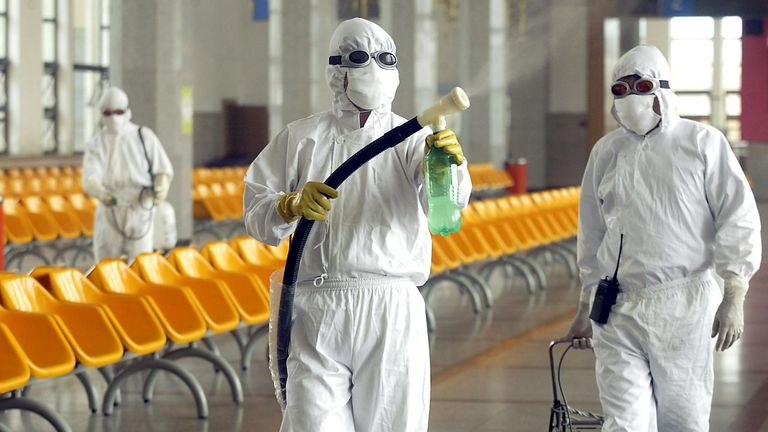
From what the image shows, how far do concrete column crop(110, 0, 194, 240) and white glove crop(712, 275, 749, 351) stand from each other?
13.4 m

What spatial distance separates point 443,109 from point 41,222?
1202 cm

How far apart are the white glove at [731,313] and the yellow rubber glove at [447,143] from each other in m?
1.45

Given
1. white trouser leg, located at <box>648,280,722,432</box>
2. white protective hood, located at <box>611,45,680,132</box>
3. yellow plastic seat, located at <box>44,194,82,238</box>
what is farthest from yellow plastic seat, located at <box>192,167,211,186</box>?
→ white trouser leg, located at <box>648,280,722,432</box>

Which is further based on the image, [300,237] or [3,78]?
[3,78]

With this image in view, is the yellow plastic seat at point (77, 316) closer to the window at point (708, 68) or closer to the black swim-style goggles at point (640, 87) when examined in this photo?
the black swim-style goggles at point (640, 87)

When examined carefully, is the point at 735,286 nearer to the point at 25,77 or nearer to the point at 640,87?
the point at 640,87

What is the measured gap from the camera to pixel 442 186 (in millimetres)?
4145

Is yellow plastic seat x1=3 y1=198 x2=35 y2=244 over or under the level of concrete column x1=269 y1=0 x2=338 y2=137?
under

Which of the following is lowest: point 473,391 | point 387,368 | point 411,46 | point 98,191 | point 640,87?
point 473,391

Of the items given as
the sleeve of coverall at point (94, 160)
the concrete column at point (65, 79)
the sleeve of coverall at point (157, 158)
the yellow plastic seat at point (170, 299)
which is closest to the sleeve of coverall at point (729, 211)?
the yellow plastic seat at point (170, 299)

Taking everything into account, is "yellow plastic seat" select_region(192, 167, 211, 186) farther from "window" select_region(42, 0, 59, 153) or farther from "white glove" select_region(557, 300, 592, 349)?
"white glove" select_region(557, 300, 592, 349)

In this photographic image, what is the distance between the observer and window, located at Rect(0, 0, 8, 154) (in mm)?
29000

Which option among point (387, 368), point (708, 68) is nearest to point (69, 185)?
point (387, 368)

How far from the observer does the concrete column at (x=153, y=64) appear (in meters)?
17.7
